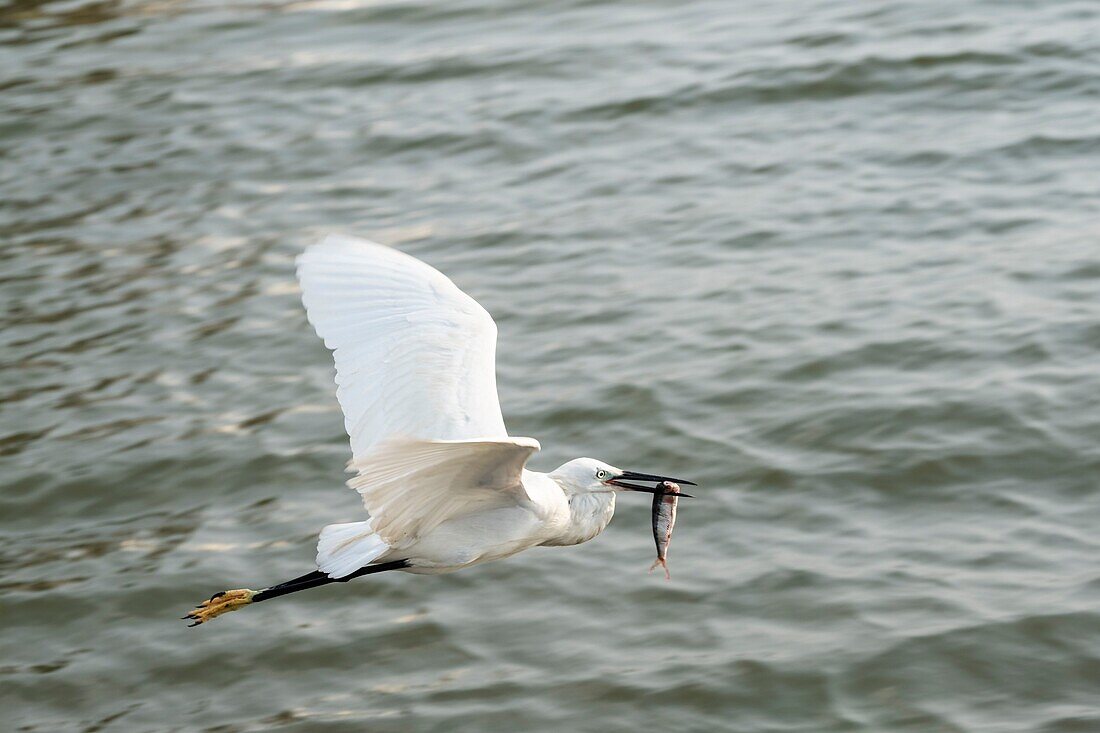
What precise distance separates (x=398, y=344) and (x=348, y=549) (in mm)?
802

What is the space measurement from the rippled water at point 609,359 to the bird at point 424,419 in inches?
50.3

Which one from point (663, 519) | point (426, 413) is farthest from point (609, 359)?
point (426, 413)

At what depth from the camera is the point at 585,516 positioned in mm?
5844

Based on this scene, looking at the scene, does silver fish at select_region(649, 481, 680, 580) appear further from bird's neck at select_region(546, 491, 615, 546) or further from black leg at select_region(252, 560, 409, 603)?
black leg at select_region(252, 560, 409, 603)

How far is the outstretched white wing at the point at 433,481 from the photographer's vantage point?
4.65 meters

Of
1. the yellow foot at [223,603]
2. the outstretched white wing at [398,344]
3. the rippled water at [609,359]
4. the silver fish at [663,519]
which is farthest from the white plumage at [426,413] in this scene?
the rippled water at [609,359]

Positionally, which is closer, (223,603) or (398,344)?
(398,344)

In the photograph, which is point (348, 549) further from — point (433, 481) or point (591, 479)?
point (591, 479)

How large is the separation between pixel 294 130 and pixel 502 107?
1844mm

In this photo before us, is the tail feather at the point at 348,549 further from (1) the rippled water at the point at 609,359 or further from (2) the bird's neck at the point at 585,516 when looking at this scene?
(1) the rippled water at the point at 609,359

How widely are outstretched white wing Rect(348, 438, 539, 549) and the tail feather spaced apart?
0.32 ft

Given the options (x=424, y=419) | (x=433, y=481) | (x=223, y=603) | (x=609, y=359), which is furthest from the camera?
(x=609, y=359)

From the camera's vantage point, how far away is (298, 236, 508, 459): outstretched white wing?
5.66m

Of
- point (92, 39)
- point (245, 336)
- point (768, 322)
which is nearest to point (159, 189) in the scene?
point (245, 336)
